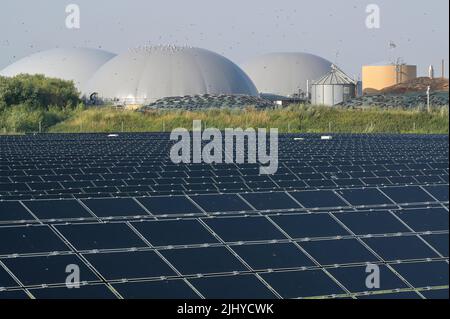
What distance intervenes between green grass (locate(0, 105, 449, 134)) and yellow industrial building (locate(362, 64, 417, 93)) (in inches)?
2537

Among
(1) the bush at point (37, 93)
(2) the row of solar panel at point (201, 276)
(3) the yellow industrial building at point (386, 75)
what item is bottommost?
(3) the yellow industrial building at point (386, 75)

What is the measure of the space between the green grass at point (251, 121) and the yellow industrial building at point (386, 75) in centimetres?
6445

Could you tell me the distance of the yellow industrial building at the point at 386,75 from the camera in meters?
140

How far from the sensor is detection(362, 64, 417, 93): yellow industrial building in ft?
458

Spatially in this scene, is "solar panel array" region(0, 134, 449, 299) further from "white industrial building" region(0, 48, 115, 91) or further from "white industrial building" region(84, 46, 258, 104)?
"white industrial building" region(0, 48, 115, 91)

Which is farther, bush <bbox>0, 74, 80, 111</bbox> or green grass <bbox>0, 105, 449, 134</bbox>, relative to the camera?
bush <bbox>0, 74, 80, 111</bbox>

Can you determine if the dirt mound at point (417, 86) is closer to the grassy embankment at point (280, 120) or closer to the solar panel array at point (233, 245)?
the grassy embankment at point (280, 120)

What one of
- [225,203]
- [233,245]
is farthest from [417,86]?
[233,245]

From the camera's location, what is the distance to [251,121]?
237ft

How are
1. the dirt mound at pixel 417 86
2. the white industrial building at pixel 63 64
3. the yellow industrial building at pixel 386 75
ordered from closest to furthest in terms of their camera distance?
the dirt mound at pixel 417 86 < the white industrial building at pixel 63 64 < the yellow industrial building at pixel 386 75

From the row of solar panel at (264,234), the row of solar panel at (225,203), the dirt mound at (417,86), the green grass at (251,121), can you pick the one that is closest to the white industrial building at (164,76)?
the dirt mound at (417,86)

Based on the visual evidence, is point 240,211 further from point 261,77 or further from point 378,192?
point 261,77

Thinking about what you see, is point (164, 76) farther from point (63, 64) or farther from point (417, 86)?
point (63, 64)

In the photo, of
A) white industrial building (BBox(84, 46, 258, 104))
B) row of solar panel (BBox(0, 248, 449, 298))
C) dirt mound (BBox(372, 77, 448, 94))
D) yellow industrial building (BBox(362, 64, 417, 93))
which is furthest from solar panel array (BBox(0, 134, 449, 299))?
yellow industrial building (BBox(362, 64, 417, 93))
